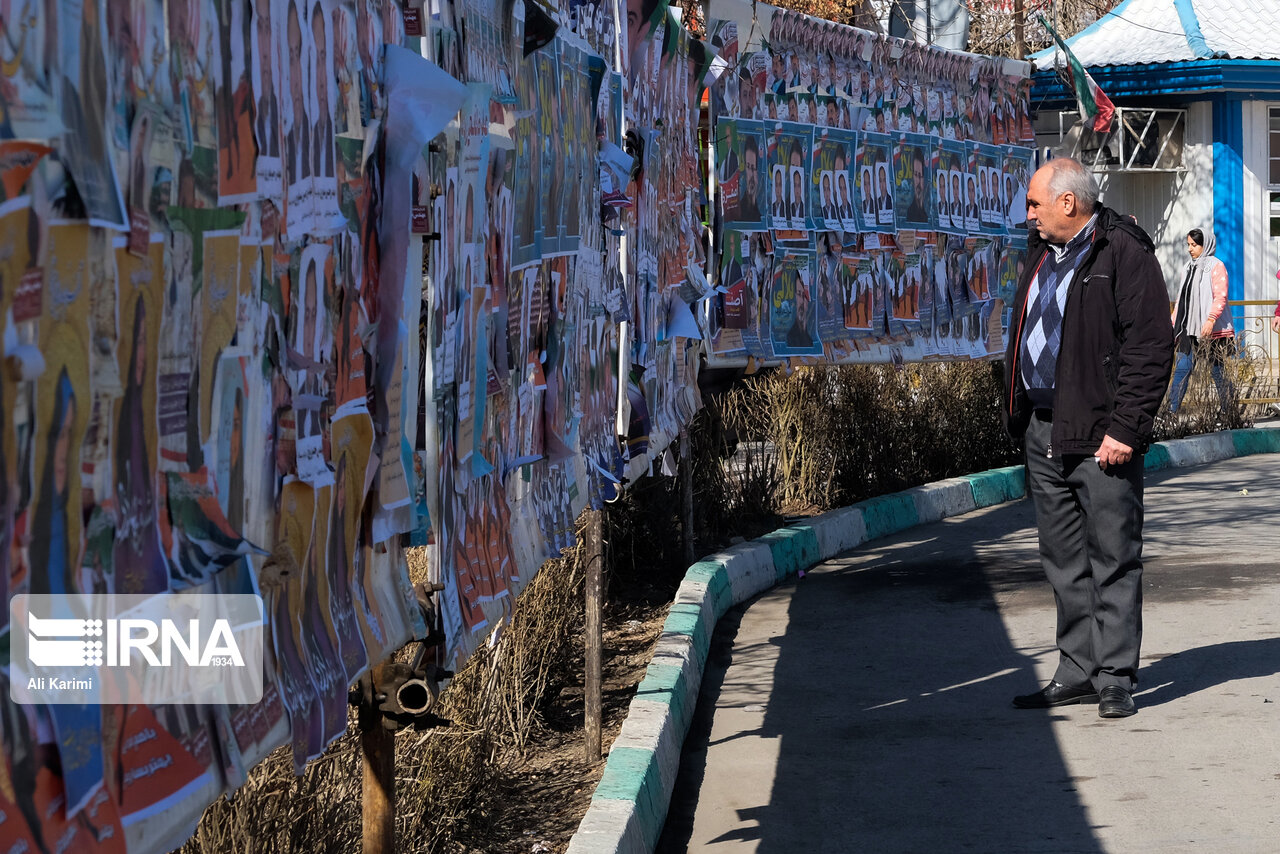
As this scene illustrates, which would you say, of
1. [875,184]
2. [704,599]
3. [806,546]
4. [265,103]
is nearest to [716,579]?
[704,599]

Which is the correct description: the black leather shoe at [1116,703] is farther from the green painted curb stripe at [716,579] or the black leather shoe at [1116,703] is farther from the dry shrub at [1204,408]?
the dry shrub at [1204,408]

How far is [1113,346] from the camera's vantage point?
5.91 m

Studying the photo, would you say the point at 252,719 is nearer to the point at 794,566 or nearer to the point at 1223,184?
the point at 794,566

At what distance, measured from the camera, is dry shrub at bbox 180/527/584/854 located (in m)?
3.64

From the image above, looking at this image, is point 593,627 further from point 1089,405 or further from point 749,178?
point 749,178

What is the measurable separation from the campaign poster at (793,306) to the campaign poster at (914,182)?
1.23 metres

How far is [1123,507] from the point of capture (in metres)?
5.89

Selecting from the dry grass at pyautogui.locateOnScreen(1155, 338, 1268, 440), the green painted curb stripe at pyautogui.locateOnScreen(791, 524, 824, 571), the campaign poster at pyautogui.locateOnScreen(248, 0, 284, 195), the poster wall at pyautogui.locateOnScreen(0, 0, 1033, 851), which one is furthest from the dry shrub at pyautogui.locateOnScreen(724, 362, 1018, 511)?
the campaign poster at pyautogui.locateOnScreen(248, 0, 284, 195)

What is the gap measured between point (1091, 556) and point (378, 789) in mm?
4012

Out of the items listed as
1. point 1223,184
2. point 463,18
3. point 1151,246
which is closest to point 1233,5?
point 1223,184

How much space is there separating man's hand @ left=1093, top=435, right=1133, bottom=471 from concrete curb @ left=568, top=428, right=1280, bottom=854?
1.74 meters

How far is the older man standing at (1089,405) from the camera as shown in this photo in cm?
582

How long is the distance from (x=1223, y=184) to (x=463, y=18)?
71.9 ft

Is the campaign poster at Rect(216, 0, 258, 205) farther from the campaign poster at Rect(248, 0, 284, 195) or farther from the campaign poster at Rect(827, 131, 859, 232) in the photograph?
the campaign poster at Rect(827, 131, 859, 232)
